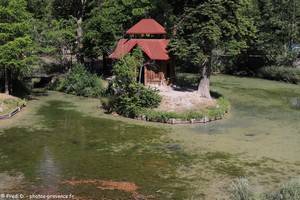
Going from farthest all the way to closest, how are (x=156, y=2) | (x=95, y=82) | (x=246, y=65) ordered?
(x=246, y=65) < (x=156, y=2) < (x=95, y=82)

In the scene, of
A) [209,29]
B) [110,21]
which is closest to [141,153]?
[209,29]

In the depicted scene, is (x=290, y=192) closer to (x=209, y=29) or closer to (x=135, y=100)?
(x=135, y=100)

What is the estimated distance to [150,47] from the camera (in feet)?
145

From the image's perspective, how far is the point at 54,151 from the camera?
2750cm

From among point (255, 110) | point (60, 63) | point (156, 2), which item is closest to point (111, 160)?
point (255, 110)

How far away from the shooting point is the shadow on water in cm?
2205

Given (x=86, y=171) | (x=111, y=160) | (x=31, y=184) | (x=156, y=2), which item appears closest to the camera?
(x=31, y=184)

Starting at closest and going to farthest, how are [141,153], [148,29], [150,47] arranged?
[141,153], [150,47], [148,29]

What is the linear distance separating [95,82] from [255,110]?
50.0 feet

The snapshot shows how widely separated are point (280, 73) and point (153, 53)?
68.8ft

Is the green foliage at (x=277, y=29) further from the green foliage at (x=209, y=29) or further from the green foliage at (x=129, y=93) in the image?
the green foliage at (x=129, y=93)

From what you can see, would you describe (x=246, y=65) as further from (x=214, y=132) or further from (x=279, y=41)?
(x=214, y=132)

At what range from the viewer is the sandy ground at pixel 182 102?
35844 mm

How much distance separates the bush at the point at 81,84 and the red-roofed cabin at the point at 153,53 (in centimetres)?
324
